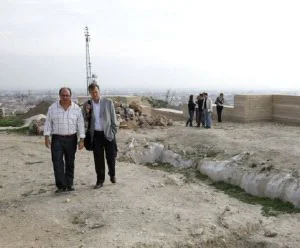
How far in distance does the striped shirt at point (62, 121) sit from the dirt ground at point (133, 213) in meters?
0.99

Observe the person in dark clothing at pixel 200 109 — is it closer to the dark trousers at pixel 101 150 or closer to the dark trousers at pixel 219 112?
the dark trousers at pixel 219 112

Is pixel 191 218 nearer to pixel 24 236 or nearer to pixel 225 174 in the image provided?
pixel 24 236

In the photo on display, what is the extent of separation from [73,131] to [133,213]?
1660mm

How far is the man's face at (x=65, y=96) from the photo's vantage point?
6.83 m

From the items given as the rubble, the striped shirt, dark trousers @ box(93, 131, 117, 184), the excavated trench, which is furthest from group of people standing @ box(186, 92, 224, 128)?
the striped shirt

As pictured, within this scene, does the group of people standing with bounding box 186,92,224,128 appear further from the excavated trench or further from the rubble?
the excavated trench

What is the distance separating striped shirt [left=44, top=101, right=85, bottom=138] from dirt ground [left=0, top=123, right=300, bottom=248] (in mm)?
986

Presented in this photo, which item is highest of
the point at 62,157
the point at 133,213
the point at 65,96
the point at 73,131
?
the point at 65,96

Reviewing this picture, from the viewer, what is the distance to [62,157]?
23.0ft

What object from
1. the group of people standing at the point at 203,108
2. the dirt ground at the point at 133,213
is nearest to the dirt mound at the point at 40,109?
the group of people standing at the point at 203,108

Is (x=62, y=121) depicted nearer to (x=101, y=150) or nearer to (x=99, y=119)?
(x=99, y=119)

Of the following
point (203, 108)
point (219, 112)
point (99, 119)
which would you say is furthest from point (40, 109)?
point (99, 119)

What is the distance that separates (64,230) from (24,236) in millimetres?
478

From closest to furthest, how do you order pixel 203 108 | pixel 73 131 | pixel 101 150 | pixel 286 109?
pixel 73 131 → pixel 101 150 → pixel 203 108 → pixel 286 109
